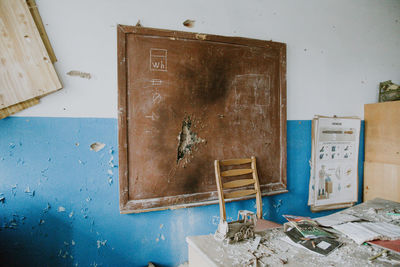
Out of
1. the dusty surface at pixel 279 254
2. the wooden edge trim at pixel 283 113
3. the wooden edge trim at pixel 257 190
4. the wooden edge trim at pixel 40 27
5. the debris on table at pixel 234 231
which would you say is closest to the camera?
the dusty surface at pixel 279 254

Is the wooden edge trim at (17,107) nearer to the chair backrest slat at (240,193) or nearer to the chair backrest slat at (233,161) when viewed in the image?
the chair backrest slat at (233,161)

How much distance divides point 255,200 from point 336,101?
4.86ft

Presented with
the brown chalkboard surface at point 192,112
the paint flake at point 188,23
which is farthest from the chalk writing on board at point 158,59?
the paint flake at point 188,23

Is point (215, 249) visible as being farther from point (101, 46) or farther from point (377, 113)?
point (377, 113)

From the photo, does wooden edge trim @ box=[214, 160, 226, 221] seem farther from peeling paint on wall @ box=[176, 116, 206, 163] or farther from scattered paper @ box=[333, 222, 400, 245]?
scattered paper @ box=[333, 222, 400, 245]

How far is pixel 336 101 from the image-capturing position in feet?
8.71

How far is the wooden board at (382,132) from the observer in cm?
257

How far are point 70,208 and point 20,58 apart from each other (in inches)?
43.3

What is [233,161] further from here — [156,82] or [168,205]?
[156,82]

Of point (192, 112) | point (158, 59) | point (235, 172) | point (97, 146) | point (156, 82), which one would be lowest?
point (235, 172)

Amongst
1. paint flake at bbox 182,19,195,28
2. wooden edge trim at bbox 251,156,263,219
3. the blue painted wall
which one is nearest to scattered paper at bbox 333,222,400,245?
wooden edge trim at bbox 251,156,263,219

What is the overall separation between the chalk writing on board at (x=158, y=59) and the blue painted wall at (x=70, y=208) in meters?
0.55

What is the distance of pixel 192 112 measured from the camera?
1997 mm

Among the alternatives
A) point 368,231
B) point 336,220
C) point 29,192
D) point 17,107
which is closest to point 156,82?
point 17,107
